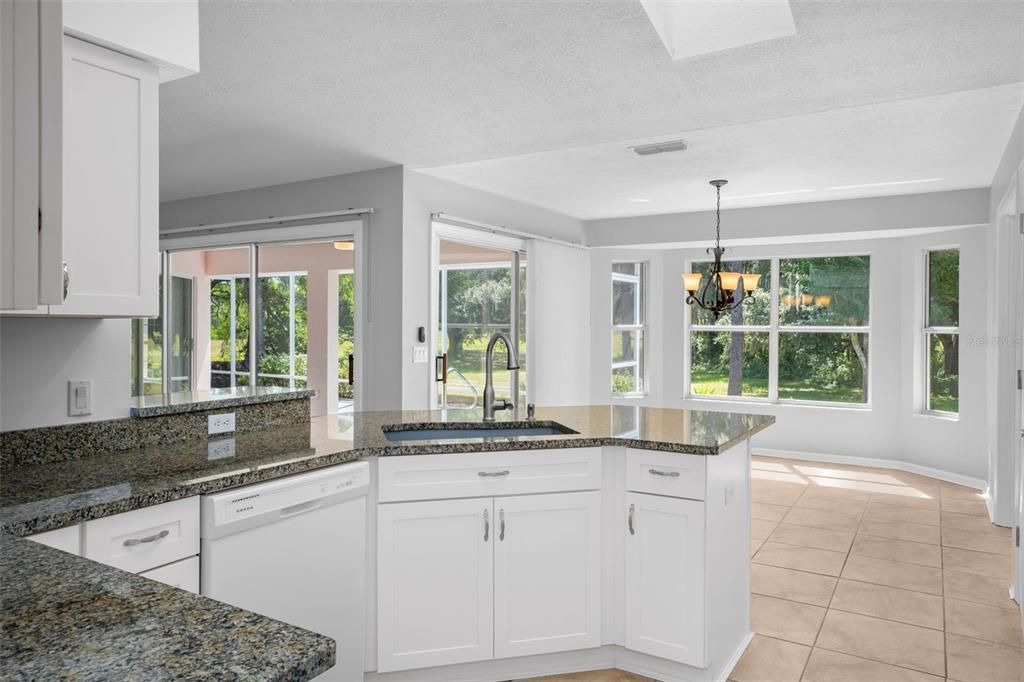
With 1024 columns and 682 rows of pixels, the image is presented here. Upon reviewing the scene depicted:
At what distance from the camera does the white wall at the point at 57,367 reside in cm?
215

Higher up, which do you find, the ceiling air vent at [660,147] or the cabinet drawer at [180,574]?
the ceiling air vent at [660,147]

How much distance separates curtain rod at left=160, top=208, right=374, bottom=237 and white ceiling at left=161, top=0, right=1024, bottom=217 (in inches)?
11.5

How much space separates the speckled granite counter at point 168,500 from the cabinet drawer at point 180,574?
0.19m

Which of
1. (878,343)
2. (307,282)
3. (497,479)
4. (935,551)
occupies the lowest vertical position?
(935,551)

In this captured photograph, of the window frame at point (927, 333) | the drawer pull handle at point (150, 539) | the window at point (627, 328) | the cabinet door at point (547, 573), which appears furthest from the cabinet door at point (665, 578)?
the window at point (627, 328)

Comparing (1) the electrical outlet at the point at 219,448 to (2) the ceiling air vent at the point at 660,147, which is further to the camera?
(2) the ceiling air vent at the point at 660,147

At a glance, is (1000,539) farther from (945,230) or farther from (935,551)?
(945,230)

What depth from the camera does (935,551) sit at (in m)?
4.21

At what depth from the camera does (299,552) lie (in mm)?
2164

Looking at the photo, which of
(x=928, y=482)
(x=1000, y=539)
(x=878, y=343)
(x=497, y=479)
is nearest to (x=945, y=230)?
(x=878, y=343)

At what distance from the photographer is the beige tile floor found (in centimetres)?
279

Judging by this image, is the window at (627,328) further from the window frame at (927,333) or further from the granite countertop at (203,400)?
the granite countertop at (203,400)

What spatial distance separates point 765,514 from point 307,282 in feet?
12.3

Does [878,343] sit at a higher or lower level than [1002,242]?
lower
